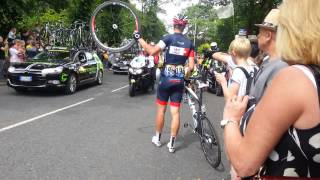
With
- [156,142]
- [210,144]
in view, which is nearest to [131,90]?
[156,142]

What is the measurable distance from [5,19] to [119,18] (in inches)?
415

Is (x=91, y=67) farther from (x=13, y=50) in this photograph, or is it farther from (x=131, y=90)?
(x=131, y=90)

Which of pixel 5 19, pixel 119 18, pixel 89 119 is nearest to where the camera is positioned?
pixel 89 119

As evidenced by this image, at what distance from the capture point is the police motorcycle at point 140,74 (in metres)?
15.1

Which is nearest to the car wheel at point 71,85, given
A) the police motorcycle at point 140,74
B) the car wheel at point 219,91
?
the police motorcycle at point 140,74

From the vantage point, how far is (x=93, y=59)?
18.3 metres

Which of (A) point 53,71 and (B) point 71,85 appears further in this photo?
(B) point 71,85

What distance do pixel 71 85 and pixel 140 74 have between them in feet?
7.68

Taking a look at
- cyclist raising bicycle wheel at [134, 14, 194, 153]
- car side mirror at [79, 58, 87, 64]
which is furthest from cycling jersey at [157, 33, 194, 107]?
car side mirror at [79, 58, 87, 64]

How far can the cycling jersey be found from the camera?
272 inches

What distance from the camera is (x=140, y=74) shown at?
15.5 metres

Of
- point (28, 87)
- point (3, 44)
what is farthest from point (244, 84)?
point (3, 44)

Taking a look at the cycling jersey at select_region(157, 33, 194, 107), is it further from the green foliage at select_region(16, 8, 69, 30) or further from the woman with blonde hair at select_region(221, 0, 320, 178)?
the green foliage at select_region(16, 8, 69, 30)

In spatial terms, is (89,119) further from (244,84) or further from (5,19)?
(5,19)
